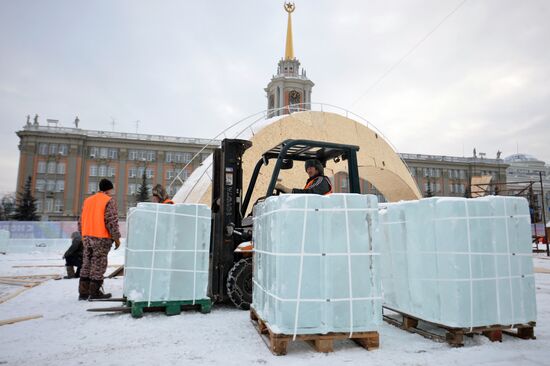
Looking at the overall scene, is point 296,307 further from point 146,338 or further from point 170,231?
point 170,231

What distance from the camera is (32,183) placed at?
51.9 meters

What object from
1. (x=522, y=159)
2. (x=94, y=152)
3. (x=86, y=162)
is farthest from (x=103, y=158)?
(x=522, y=159)

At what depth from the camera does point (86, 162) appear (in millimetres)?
53938

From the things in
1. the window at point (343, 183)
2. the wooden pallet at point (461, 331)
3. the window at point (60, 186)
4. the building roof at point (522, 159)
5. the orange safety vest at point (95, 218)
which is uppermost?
the building roof at point (522, 159)

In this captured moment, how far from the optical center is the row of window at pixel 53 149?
52344 mm

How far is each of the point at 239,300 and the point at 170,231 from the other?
5.17 feet

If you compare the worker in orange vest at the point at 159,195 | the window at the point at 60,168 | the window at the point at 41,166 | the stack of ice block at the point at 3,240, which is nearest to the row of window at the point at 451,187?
the window at the point at 60,168

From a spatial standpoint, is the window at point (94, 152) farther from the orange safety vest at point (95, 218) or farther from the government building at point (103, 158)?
the orange safety vest at point (95, 218)

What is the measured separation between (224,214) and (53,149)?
55142mm

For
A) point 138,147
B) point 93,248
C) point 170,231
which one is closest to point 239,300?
point 170,231

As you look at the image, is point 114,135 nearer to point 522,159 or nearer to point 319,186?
point 319,186

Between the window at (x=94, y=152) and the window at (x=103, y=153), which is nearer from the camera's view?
the window at (x=94, y=152)

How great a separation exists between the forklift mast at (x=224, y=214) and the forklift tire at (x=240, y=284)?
0.23 meters

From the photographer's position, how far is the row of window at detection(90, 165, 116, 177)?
54.1 meters
